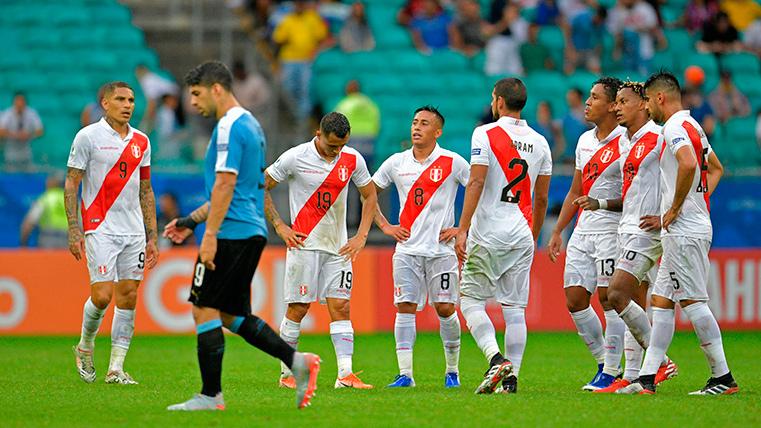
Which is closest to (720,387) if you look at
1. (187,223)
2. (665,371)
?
(665,371)

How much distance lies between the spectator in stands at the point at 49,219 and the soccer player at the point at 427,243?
8457 mm

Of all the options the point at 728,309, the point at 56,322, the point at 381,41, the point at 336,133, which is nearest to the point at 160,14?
the point at 381,41

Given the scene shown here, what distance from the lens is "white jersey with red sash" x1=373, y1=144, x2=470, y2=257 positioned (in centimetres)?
1216

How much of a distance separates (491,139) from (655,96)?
1.47 m

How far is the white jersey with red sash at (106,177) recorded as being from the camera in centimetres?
1202

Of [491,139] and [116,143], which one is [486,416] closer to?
[491,139]

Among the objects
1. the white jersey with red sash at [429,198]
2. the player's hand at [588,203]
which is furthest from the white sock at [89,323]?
the player's hand at [588,203]

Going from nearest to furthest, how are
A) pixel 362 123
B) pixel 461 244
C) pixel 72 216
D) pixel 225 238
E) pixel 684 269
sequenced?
pixel 225 238
pixel 684 269
pixel 461 244
pixel 72 216
pixel 362 123

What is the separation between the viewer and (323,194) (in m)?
12.2

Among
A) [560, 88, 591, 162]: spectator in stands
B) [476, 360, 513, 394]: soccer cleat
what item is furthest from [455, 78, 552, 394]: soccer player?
[560, 88, 591, 162]: spectator in stands

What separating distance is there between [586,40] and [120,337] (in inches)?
597

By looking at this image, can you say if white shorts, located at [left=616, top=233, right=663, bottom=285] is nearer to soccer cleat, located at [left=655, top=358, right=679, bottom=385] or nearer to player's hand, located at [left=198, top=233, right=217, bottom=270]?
soccer cleat, located at [left=655, top=358, right=679, bottom=385]

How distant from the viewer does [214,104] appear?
9664 mm

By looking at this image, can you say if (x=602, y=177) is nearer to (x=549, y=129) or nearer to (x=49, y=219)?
(x=549, y=129)
